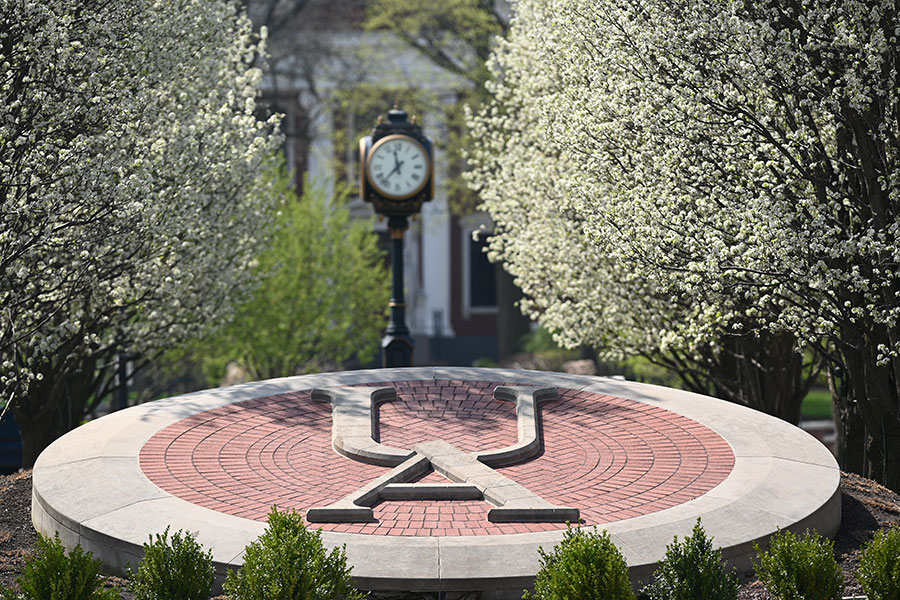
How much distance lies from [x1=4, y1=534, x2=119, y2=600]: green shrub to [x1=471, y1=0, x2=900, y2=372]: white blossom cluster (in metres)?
6.03

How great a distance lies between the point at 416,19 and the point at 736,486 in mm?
21835

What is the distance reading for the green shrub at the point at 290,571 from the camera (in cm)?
602

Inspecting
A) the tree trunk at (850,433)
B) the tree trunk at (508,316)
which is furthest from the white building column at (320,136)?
the tree trunk at (850,433)

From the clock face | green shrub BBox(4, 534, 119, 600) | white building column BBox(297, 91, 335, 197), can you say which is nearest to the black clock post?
the clock face

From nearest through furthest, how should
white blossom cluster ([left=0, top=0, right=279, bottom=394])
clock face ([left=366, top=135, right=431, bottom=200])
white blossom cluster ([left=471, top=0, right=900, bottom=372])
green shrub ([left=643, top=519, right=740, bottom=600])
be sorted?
green shrub ([left=643, top=519, right=740, bottom=600]), white blossom cluster ([left=471, top=0, right=900, bottom=372]), white blossom cluster ([left=0, top=0, right=279, bottom=394]), clock face ([left=366, top=135, right=431, bottom=200])

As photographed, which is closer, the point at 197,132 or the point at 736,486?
the point at 736,486

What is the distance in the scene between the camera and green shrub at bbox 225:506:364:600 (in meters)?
6.02

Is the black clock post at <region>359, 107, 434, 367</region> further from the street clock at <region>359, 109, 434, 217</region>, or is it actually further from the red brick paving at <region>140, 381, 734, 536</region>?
the red brick paving at <region>140, 381, 734, 536</region>

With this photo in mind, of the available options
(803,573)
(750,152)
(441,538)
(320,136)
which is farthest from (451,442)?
(320,136)

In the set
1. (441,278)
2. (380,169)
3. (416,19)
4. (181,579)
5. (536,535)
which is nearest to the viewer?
(181,579)

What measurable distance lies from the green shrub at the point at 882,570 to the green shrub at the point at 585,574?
172cm

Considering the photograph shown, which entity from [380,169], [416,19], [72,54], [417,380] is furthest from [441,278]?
[72,54]

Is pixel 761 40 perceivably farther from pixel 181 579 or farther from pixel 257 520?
pixel 181 579

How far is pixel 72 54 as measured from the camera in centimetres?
1009
